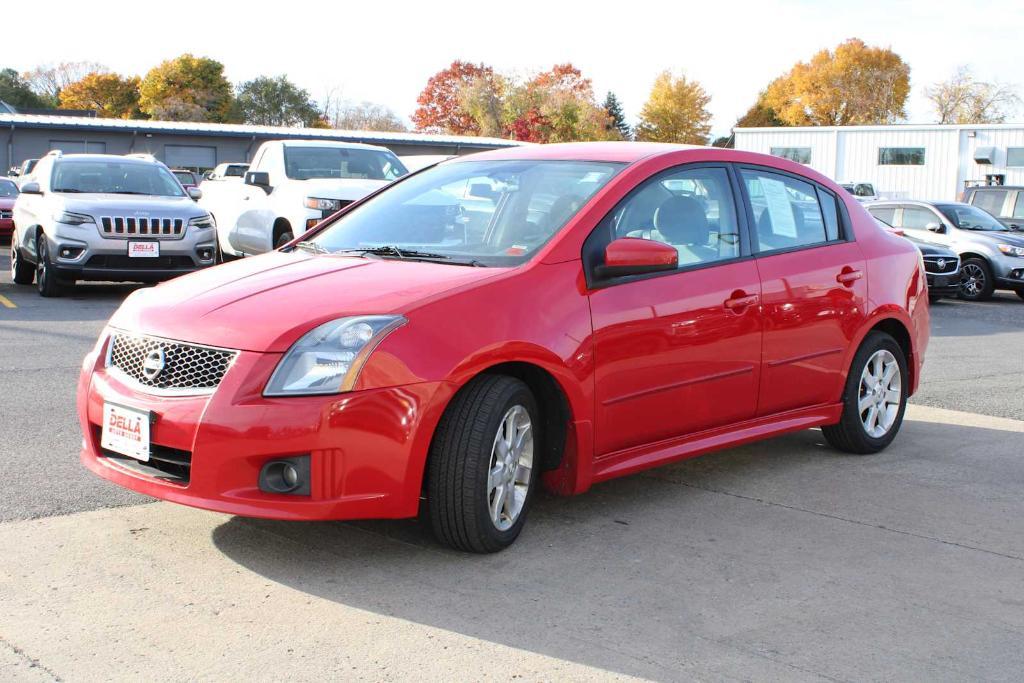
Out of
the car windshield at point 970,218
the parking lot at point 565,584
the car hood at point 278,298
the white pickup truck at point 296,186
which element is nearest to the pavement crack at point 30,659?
the parking lot at point 565,584

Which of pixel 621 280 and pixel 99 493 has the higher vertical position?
pixel 621 280

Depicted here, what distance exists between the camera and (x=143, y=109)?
301 ft

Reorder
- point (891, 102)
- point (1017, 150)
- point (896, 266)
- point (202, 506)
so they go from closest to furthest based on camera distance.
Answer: point (202, 506)
point (896, 266)
point (1017, 150)
point (891, 102)

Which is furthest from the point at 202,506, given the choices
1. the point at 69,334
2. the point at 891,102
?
the point at 891,102

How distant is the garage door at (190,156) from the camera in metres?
51.4

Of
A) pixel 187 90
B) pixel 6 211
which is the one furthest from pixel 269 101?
pixel 6 211

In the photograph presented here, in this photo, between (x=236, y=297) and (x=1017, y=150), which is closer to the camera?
(x=236, y=297)

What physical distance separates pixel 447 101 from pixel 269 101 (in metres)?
20.6

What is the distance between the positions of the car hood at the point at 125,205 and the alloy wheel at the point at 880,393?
8.89m

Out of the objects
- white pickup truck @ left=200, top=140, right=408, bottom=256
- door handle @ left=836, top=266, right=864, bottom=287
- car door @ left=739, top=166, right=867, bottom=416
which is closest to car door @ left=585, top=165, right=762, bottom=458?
car door @ left=739, top=166, right=867, bottom=416

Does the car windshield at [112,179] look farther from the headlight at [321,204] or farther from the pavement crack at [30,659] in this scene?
the pavement crack at [30,659]

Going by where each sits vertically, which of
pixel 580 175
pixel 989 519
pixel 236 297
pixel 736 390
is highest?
pixel 580 175

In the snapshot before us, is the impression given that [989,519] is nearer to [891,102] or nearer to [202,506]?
[202,506]

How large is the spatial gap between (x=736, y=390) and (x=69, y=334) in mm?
6825
